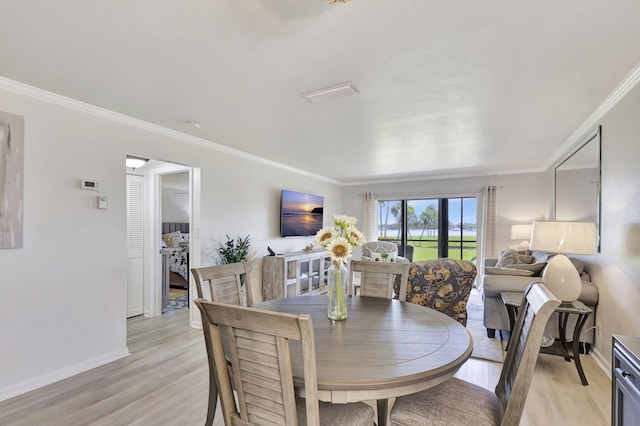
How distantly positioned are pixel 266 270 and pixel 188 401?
2562 millimetres

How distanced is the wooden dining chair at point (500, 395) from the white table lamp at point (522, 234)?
5.03 meters

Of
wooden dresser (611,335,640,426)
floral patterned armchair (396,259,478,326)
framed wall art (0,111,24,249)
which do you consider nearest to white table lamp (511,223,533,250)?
floral patterned armchair (396,259,478,326)

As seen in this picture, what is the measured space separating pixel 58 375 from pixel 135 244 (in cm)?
202

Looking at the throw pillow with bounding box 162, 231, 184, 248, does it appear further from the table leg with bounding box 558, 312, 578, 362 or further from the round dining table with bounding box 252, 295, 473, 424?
the table leg with bounding box 558, 312, 578, 362

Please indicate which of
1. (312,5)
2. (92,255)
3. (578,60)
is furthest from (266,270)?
(578,60)

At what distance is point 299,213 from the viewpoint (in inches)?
229

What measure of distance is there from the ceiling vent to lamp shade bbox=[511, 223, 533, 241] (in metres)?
4.91

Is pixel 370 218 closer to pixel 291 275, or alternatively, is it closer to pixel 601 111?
pixel 291 275

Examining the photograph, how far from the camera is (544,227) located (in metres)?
2.83

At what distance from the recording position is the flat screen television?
5.40 m

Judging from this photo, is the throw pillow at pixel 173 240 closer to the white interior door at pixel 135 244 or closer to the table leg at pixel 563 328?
the white interior door at pixel 135 244

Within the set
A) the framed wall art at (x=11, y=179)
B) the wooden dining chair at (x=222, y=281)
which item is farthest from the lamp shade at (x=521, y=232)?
the framed wall art at (x=11, y=179)

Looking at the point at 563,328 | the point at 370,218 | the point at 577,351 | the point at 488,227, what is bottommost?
the point at 577,351

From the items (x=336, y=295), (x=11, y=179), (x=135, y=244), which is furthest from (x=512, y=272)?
(x=135, y=244)
